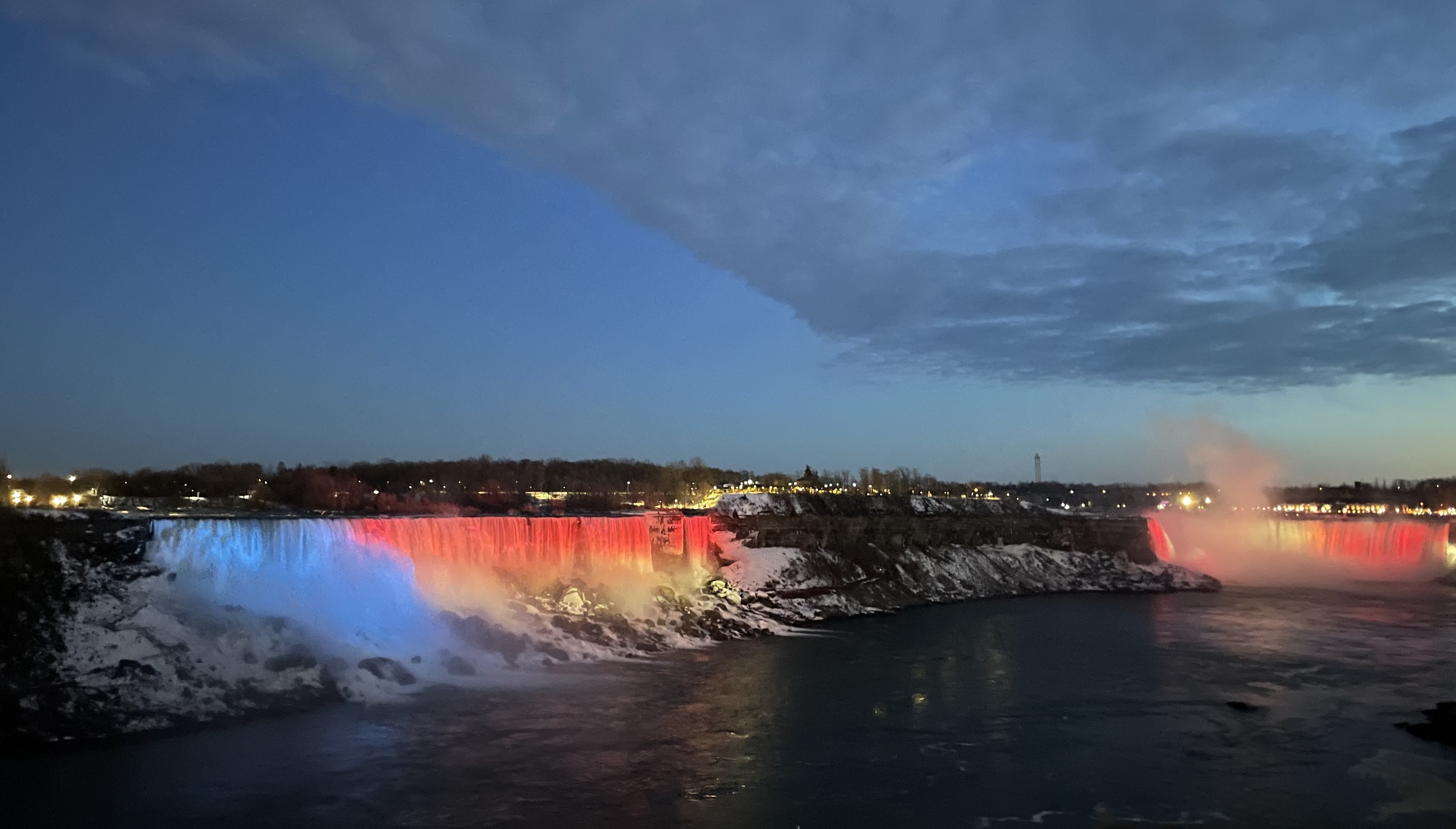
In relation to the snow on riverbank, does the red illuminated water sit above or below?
above

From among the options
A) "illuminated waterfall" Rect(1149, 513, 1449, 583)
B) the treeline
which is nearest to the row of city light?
the treeline

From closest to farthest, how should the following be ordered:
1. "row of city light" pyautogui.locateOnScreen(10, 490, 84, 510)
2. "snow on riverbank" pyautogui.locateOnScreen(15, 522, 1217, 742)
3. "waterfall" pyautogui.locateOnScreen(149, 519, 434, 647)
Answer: "snow on riverbank" pyautogui.locateOnScreen(15, 522, 1217, 742), "waterfall" pyautogui.locateOnScreen(149, 519, 434, 647), "row of city light" pyautogui.locateOnScreen(10, 490, 84, 510)

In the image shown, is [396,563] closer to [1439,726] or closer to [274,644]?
[274,644]

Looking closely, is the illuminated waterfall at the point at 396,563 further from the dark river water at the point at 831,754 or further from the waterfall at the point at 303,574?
the dark river water at the point at 831,754

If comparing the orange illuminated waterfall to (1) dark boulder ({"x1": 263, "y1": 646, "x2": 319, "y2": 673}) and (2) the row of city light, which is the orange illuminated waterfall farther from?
(2) the row of city light

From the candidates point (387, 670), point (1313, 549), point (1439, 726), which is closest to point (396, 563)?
point (387, 670)

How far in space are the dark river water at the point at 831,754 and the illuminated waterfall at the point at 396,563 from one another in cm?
580

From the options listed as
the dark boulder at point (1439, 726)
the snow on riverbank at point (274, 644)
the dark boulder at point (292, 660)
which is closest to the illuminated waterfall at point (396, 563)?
the snow on riverbank at point (274, 644)

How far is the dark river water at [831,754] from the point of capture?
61.4ft

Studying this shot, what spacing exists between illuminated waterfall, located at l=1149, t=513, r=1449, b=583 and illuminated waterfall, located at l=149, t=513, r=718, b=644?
166 ft

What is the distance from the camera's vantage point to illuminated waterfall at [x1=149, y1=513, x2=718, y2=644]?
30.4 meters

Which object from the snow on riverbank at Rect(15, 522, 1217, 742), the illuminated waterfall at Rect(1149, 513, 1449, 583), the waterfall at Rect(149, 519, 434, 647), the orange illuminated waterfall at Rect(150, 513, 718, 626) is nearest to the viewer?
the snow on riverbank at Rect(15, 522, 1217, 742)

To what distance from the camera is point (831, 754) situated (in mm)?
23391

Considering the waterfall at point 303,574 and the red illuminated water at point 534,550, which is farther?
the red illuminated water at point 534,550
